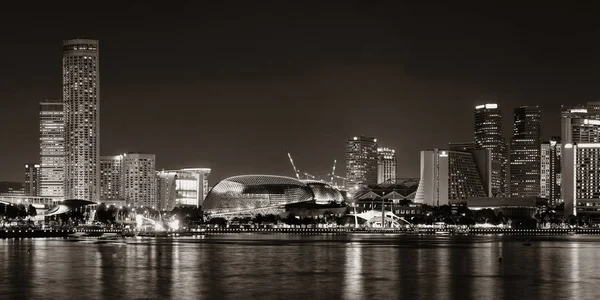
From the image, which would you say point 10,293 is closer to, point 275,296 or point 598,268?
point 275,296

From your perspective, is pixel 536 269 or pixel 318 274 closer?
pixel 318 274

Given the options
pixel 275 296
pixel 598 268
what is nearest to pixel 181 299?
pixel 275 296

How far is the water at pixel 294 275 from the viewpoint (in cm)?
5997

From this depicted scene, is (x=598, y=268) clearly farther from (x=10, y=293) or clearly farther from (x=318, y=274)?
(x=10, y=293)

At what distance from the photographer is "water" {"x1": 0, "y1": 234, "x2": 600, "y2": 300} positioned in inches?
2361

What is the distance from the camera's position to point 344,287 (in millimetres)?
63812

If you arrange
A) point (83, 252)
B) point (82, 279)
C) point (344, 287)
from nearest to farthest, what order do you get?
point (344, 287) → point (82, 279) → point (83, 252)

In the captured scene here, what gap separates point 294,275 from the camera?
73.4 metres

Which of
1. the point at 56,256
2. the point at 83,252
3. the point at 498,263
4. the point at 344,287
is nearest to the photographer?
the point at 344,287

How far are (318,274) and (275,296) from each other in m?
16.6

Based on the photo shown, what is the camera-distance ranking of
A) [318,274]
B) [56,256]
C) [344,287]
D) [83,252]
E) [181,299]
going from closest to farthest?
[181,299] < [344,287] < [318,274] < [56,256] < [83,252]

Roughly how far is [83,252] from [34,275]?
3491 cm

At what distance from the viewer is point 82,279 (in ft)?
226

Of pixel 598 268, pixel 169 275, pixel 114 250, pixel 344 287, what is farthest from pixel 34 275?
pixel 598 268
